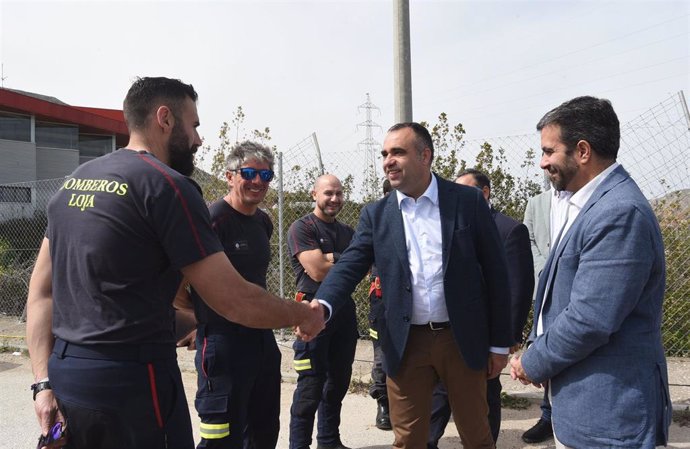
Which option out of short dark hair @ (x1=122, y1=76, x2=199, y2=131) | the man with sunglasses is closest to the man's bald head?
the man with sunglasses

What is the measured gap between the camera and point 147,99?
7.80ft

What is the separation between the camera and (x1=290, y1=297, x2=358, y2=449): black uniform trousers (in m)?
4.16

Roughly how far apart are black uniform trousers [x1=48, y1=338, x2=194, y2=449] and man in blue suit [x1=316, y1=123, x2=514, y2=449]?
131cm

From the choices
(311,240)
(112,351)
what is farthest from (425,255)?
(112,351)

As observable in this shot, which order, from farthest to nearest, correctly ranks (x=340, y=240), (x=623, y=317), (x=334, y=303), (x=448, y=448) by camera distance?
1. (x=340, y=240)
2. (x=448, y=448)
3. (x=334, y=303)
4. (x=623, y=317)

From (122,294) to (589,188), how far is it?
1.85 metres

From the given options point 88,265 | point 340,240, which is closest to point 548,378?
point 88,265

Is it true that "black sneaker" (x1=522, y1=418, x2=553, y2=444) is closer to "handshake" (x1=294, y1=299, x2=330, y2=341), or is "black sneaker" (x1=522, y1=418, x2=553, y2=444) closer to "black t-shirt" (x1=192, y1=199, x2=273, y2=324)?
"handshake" (x1=294, y1=299, x2=330, y2=341)

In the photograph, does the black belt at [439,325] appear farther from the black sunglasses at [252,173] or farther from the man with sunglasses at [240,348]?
the black sunglasses at [252,173]

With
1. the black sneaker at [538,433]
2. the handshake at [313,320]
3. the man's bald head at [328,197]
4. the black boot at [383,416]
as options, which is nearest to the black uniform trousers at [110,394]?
the handshake at [313,320]

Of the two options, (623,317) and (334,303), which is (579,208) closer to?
(623,317)

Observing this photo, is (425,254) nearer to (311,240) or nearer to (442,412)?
(442,412)

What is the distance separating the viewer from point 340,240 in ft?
15.7

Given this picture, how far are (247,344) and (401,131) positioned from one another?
5.04ft
